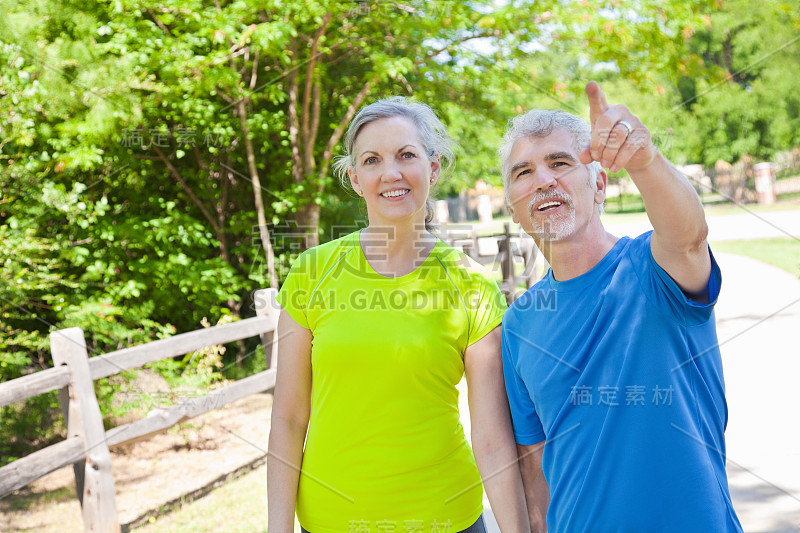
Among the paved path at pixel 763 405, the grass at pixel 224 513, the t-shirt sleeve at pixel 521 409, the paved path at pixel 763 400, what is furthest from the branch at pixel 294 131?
the t-shirt sleeve at pixel 521 409

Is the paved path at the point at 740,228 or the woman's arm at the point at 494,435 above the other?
the woman's arm at the point at 494,435

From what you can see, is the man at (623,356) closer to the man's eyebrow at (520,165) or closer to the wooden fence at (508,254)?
the man's eyebrow at (520,165)

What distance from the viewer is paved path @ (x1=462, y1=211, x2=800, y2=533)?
346cm

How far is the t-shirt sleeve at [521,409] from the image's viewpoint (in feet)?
5.28

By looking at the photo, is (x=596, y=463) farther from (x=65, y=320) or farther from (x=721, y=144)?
(x=721, y=144)

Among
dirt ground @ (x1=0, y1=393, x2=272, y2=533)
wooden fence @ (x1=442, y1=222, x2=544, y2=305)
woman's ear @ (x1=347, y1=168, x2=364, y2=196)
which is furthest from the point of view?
wooden fence @ (x1=442, y1=222, x2=544, y2=305)

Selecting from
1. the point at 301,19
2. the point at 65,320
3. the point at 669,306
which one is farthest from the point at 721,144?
the point at 669,306

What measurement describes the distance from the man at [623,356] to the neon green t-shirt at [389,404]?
19 cm

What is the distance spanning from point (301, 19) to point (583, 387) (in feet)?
15.1

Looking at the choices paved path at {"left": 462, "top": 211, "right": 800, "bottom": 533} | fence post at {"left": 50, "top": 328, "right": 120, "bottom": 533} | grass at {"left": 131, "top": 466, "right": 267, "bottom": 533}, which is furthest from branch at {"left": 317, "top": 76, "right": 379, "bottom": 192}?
fence post at {"left": 50, "top": 328, "right": 120, "bottom": 533}

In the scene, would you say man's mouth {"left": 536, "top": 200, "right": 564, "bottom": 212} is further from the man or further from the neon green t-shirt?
the neon green t-shirt

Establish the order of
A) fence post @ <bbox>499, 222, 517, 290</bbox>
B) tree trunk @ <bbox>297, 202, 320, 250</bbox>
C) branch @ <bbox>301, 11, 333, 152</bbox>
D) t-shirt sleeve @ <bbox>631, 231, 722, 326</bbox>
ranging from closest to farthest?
t-shirt sleeve @ <bbox>631, 231, 722, 326</bbox> → branch @ <bbox>301, 11, 333, 152</bbox> → tree trunk @ <bbox>297, 202, 320, 250</bbox> → fence post @ <bbox>499, 222, 517, 290</bbox>

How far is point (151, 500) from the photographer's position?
439cm

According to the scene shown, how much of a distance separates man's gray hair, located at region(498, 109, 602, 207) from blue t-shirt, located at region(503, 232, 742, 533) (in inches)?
11.6
